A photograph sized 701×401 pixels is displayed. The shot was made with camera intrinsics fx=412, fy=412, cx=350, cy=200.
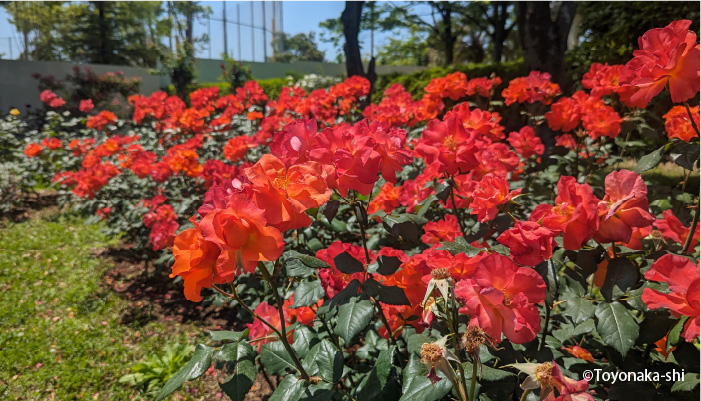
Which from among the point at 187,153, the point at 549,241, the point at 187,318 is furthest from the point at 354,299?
the point at 187,318

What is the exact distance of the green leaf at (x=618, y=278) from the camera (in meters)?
0.91

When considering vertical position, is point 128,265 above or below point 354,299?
below

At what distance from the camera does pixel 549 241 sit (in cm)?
81

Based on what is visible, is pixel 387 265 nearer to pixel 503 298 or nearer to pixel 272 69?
pixel 503 298

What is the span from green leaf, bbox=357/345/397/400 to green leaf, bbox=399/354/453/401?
8cm

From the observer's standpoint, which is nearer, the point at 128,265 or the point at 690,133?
the point at 690,133

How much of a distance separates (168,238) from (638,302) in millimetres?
2307

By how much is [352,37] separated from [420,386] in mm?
7474

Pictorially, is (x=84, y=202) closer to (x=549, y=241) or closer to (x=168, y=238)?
(x=168, y=238)

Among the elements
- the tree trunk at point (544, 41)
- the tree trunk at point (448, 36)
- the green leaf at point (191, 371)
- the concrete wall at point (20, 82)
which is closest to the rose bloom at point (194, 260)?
the green leaf at point (191, 371)

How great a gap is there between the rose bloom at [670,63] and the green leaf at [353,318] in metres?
0.85

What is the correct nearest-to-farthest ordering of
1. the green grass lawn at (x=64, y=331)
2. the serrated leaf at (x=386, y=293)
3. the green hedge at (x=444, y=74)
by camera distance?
the serrated leaf at (x=386, y=293), the green grass lawn at (x=64, y=331), the green hedge at (x=444, y=74)

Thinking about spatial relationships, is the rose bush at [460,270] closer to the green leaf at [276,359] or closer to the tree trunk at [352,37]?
the green leaf at [276,359]

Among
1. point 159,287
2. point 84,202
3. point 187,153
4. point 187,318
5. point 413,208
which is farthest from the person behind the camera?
point 84,202
